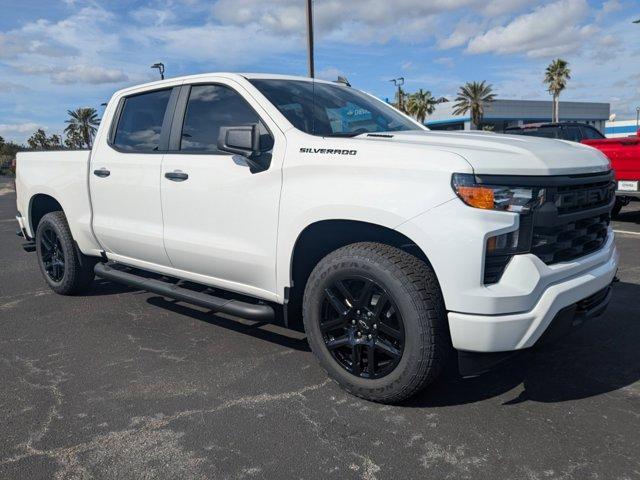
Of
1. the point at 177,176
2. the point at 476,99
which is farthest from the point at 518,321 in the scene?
the point at 476,99

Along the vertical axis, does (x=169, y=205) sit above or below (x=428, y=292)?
above

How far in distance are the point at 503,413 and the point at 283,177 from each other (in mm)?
1808

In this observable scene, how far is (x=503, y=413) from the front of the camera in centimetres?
300

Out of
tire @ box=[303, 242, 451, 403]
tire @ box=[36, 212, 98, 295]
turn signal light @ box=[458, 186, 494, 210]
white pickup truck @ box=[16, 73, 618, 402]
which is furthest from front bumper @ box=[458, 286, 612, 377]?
tire @ box=[36, 212, 98, 295]

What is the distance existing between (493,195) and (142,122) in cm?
308

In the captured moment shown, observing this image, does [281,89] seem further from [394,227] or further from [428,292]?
[428,292]

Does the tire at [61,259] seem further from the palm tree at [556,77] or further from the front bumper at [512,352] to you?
the palm tree at [556,77]

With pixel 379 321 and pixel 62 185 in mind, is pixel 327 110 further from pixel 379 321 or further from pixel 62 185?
pixel 62 185

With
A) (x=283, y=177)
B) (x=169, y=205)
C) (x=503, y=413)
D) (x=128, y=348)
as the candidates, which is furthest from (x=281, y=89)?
(x=503, y=413)

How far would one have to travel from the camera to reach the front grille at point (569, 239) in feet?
9.11

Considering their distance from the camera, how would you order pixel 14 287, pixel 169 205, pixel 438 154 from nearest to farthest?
pixel 438 154 < pixel 169 205 < pixel 14 287

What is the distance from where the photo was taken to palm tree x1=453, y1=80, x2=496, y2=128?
55.8 metres

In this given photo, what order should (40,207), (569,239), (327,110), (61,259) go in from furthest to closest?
(40,207)
(61,259)
(327,110)
(569,239)

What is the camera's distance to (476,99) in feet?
183
